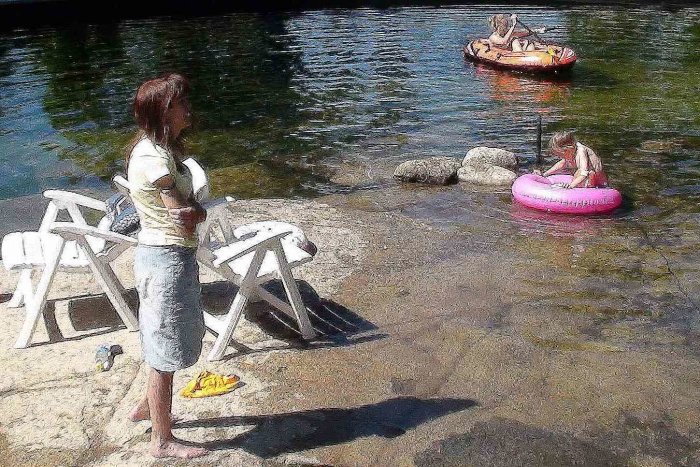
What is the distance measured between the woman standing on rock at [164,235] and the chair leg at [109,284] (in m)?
1.42

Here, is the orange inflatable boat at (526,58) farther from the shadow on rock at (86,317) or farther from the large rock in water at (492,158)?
the shadow on rock at (86,317)

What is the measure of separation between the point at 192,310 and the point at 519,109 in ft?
35.2

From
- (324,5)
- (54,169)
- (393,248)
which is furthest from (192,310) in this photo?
(324,5)

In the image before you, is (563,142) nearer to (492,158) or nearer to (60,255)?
(492,158)

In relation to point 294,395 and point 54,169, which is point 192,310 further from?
point 54,169

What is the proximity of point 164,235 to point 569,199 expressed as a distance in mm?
5405

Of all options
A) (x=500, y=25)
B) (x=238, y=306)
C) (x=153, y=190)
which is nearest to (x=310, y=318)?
(x=238, y=306)

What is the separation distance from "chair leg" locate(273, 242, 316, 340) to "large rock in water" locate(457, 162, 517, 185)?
14.5ft

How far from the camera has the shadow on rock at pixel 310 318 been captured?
513cm

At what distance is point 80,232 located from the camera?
468 cm

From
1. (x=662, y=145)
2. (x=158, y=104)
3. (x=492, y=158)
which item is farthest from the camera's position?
(x=662, y=145)

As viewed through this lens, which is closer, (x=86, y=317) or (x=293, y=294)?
(x=293, y=294)

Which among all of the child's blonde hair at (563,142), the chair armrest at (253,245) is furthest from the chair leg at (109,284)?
the child's blonde hair at (563,142)

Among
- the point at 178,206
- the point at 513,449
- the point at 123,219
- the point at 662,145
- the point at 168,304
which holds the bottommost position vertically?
the point at 662,145
